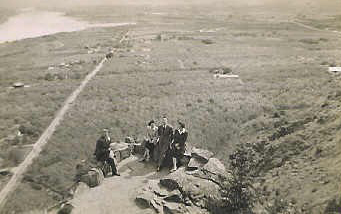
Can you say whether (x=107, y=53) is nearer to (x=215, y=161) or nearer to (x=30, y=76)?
(x=30, y=76)

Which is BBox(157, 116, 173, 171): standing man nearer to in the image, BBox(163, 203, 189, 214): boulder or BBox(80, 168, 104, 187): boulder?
BBox(80, 168, 104, 187): boulder

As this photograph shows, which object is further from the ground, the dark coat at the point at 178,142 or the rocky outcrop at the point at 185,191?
the dark coat at the point at 178,142

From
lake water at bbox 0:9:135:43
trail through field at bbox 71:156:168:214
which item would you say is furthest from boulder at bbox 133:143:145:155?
lake water at bbox 0:9:135:43

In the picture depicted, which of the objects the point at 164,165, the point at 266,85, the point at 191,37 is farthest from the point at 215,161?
the point at 191,37

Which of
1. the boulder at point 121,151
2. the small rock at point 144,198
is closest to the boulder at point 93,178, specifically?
the small rock at point 144,198

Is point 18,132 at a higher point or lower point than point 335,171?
lower

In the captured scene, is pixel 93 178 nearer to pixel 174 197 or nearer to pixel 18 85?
pixel 174 197

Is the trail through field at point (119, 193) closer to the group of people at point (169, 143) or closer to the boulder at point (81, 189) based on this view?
the boulder at point (81, 189)
